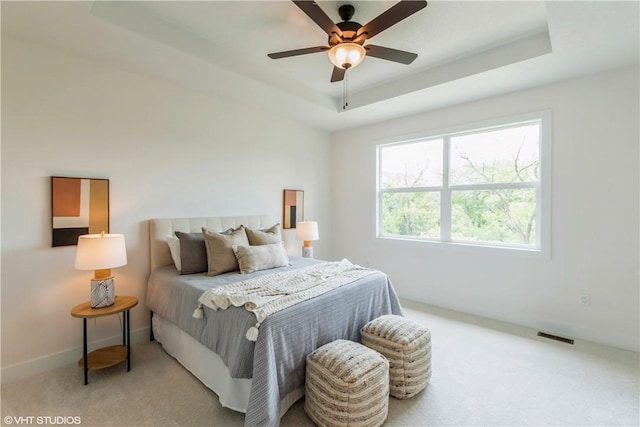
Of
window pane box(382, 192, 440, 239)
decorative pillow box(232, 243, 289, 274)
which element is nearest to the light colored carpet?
decorative pillow box(232, 243, 289, 274)

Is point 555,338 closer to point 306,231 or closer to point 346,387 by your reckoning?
point 346,387

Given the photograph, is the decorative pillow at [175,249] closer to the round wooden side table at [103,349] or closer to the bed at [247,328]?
the bed at [247,328]

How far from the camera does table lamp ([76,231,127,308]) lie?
85.0 inches

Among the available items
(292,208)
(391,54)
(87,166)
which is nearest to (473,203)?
(391,54)

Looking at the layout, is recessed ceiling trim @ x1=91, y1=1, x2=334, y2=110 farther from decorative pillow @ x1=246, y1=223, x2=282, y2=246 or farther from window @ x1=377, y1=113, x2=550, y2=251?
window @ x1=377, y1=113, x2=550, y2=251

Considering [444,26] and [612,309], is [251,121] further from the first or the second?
[612,309]

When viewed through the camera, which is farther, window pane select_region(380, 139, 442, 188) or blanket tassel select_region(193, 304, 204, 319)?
window pane select_region(380, 139, 442, 188)

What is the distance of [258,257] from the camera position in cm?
280

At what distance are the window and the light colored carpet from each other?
47.6 inches

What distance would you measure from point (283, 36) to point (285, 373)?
2.54 meters

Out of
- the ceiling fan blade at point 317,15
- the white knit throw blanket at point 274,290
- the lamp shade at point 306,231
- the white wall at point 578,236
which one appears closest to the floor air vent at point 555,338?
the white wall at point 578,236

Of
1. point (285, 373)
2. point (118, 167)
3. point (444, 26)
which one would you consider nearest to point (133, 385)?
point (285, 373)

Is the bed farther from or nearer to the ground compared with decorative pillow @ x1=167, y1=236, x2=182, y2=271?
nearer to the ground

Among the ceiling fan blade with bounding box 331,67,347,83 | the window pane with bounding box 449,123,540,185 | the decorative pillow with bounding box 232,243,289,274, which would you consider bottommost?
the decorative pillow with bounding box 232,243,289,274
